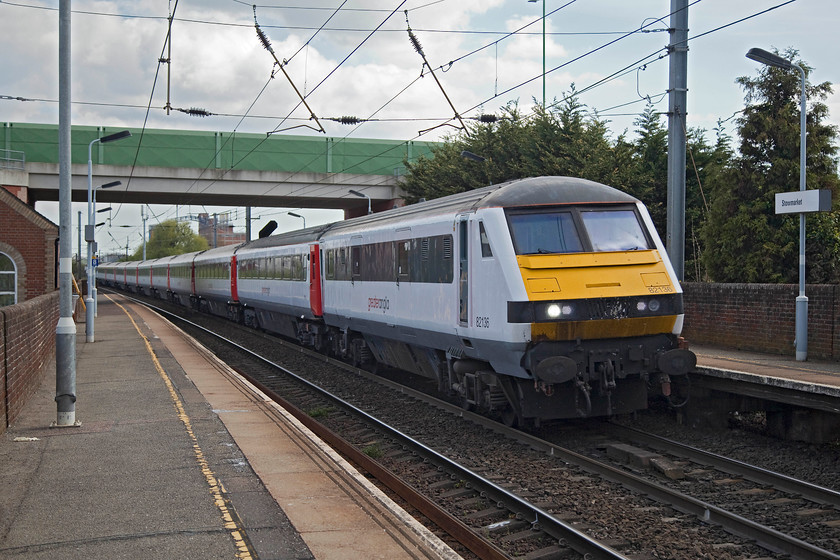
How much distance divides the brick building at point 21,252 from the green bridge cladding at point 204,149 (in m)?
9.23

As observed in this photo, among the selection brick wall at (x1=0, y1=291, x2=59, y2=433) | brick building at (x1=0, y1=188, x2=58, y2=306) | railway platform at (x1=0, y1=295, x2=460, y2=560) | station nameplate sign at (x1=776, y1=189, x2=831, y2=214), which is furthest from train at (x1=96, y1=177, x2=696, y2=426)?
brick building at (x1=0, y1=188, x2=58, y2=306)

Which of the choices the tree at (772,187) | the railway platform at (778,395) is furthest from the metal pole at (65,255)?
the tree at (772,187)

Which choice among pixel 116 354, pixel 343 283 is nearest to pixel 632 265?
pixel 343 283

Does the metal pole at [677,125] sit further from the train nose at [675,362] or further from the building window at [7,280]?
the building window at [7,280]

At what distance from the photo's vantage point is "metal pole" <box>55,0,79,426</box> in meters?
10.5

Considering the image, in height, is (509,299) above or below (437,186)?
below

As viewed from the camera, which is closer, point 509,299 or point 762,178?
point 509,299

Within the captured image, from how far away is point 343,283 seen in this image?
58.0 feet

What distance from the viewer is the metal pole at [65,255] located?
10.5 metres

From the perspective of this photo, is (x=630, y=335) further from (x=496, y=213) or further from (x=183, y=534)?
(x=183, y=534)

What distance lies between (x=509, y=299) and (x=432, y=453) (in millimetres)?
2023

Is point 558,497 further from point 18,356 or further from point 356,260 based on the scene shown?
point 356,260

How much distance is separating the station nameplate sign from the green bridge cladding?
2503cm

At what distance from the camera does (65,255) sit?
424 inches
